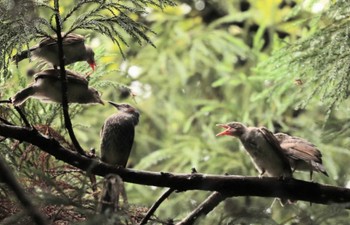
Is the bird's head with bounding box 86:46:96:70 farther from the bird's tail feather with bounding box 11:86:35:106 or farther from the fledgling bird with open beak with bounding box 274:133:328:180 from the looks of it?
the fledgling bird with open beak with bounding box 274:133:328:180

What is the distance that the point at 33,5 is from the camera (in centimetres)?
179

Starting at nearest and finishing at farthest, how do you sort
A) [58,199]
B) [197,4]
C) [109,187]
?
[58,199]
[109,187]
[197,4]

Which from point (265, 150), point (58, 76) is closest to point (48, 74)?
point (58, 76)

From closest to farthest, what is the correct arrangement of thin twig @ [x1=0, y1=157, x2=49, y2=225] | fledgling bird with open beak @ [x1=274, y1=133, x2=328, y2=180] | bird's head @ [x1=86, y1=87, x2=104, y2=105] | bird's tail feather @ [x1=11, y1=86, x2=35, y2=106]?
thin twig @ [x1=0, y1=157, x2=49, y2=225] < bird's tail feather @ [x1=11, y1=86, x2=35, y2=106] < bird's head @ [x1=86, y1=87, x2=104, y2=105] < fledgling bird with open beak @ [x1=274, y1=133, x2=328, y2=180]

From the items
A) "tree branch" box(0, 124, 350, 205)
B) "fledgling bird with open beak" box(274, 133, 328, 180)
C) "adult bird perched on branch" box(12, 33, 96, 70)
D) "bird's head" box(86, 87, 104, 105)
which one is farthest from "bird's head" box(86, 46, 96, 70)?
"fledgling bird with open beak" box(274, 133, 328, 180)

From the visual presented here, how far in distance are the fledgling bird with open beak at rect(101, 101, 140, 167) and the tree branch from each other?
32 centimetres

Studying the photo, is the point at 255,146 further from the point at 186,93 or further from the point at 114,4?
the point at 186,93

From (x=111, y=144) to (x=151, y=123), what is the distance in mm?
3621

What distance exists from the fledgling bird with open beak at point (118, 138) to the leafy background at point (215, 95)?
0.11 m

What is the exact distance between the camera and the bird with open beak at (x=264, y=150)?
8.08 ft

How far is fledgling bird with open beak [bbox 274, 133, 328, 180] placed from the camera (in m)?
2.44

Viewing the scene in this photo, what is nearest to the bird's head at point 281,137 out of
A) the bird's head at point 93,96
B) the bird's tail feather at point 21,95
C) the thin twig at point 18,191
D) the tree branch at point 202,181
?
the tree branch at point 202,181

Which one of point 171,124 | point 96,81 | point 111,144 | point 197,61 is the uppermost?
point 96,81

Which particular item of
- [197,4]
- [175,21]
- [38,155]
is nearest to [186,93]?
[175,21]
